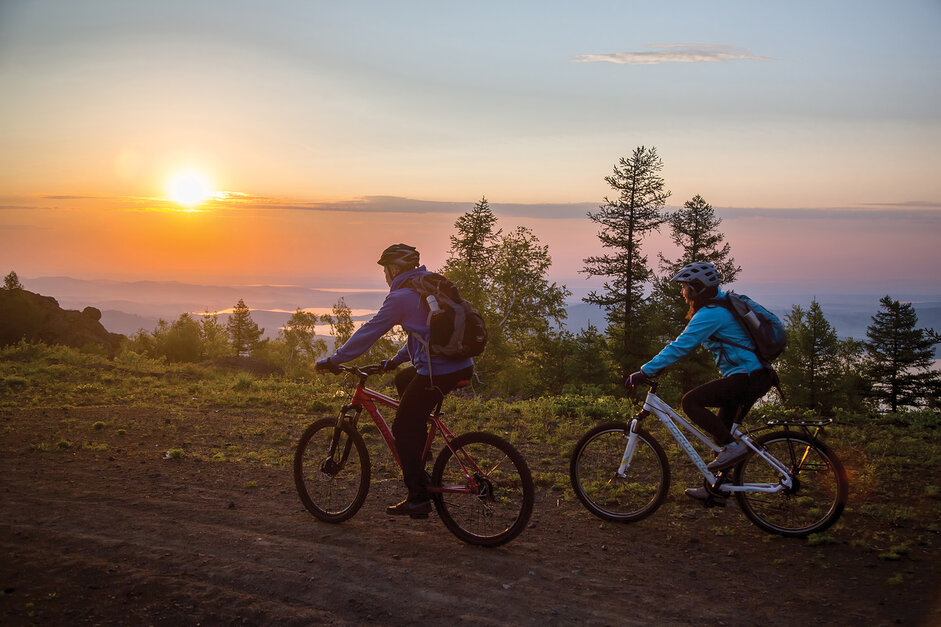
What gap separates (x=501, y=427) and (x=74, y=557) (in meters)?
6.83

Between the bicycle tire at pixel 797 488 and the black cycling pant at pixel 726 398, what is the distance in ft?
1.04

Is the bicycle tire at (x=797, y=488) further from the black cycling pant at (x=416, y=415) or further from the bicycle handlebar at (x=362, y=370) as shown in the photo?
the bicycle handlebar at (x=362, y=370)

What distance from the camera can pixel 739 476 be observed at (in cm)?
627

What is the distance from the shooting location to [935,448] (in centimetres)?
873

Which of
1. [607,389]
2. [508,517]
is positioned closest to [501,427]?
[508,517]

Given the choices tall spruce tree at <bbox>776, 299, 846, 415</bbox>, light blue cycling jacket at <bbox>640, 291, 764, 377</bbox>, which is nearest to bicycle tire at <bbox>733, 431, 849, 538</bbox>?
light blue cycling jacket at <bbox>640, 291, 764, 377</bbox>

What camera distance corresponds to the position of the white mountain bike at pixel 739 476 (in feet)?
19.5

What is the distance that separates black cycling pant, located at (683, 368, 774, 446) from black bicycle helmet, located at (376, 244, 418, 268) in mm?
2874

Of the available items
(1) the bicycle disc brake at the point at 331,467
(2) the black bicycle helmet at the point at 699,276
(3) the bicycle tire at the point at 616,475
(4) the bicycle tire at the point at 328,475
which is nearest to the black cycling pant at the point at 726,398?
(3) the bicycle tire at the point at 616,475

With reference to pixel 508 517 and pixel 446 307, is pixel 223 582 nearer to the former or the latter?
pixel 508 517

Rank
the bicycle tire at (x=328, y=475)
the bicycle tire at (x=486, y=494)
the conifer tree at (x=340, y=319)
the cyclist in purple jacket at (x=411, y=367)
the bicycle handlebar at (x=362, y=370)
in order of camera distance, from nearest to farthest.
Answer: the bicycle tire at (x=486, y=494) → the cyclist in purple jacket at (x=411, y=367) → the bicycle handlebar at (x=362, y=370) → the bicycle tire at (x=328, y=475) → the conifer tree at (x=340, y=319)

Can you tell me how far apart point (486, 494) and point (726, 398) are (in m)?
2.42

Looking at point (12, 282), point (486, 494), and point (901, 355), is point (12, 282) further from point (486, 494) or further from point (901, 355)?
point (901, 355)

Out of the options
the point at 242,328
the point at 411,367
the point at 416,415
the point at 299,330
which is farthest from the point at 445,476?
the point at 242,328
